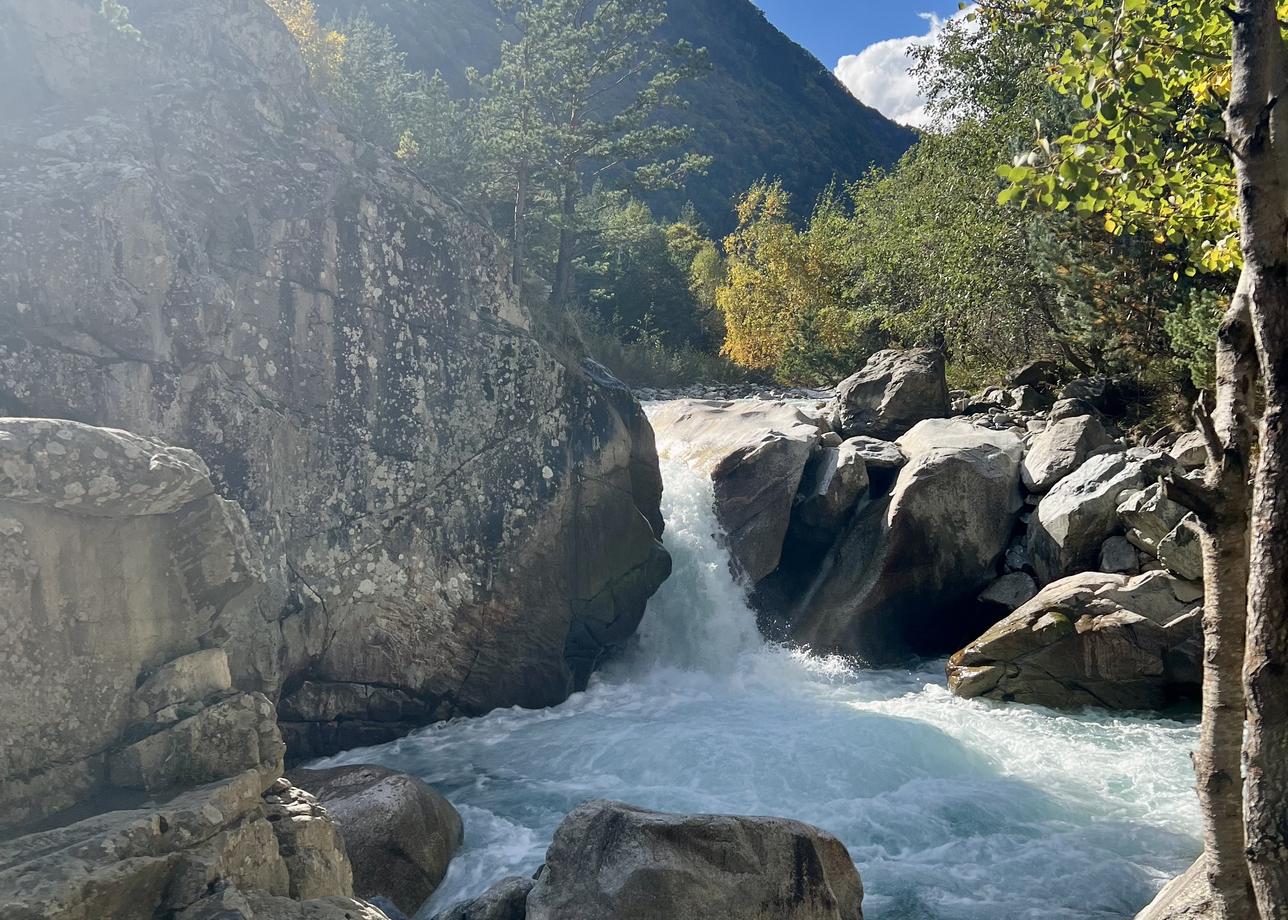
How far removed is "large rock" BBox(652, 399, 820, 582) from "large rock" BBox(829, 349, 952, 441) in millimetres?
1494

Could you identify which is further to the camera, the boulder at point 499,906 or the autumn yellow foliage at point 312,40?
the autumn yellow foliage at point 312,40

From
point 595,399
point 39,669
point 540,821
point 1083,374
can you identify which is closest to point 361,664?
point 540,821

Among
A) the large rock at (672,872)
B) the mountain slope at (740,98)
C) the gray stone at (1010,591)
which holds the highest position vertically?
the mountain slope at (740,98)

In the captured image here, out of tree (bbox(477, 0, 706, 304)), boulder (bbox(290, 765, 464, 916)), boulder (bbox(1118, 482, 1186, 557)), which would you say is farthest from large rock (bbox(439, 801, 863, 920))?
tree (bbox(477, 0, 706, 304))

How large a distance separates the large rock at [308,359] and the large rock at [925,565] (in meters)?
4.22

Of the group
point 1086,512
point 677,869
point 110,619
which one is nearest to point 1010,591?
point 1086,512

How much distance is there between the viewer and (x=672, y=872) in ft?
21.9

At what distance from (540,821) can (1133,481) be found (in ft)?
35.3

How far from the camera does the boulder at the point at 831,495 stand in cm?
1870

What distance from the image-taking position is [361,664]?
1348cm

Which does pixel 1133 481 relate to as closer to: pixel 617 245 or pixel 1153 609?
pixel 1153 609

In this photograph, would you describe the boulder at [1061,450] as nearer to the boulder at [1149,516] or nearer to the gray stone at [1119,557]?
the gray stone at [1119,557]

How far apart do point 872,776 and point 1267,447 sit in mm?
8728

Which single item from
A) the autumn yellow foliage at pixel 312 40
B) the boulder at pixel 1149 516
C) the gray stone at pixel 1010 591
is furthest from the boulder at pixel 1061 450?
the autumn yellow foliage at pixel 312 40
